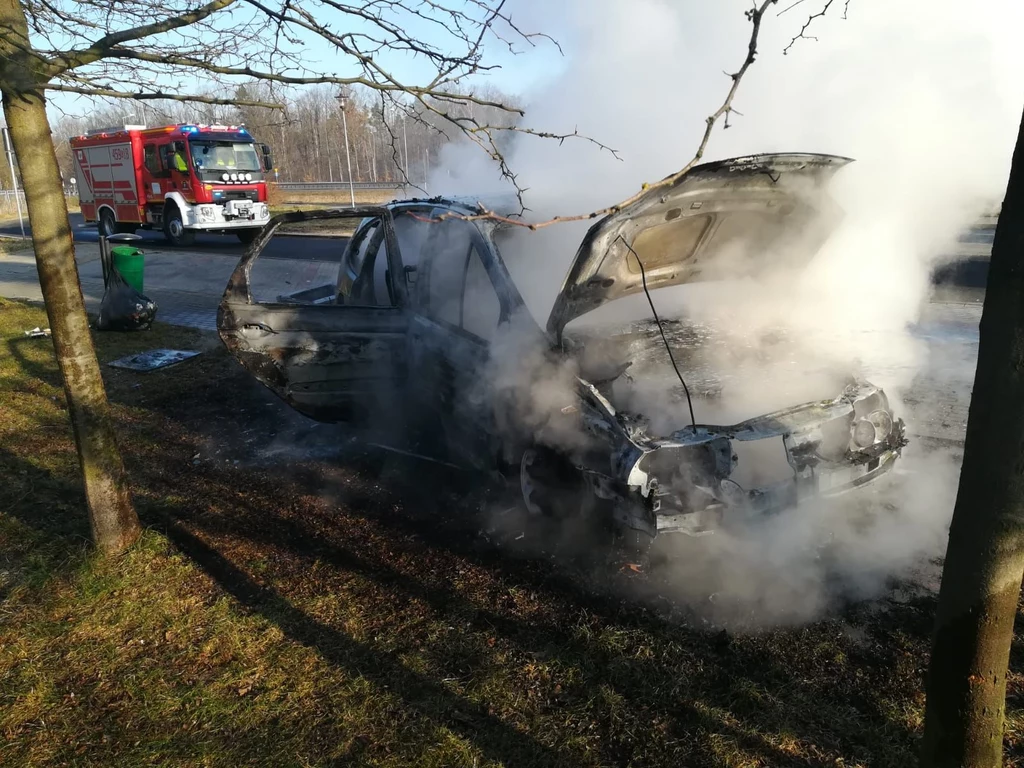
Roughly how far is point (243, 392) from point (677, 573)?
4.84 m

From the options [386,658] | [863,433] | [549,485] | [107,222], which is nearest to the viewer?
[386,658]

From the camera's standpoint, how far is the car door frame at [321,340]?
4715 mm

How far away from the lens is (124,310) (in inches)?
350

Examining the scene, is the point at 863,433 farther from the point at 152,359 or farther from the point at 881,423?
the point at 152,359

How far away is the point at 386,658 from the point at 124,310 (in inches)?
306

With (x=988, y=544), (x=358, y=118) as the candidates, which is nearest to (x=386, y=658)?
(x=988, y=544)

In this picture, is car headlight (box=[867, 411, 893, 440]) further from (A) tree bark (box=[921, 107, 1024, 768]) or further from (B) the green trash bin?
(B) the green trash bin

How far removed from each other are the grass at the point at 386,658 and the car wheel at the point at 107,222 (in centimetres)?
1983

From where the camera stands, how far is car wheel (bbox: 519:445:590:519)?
3.57 metres

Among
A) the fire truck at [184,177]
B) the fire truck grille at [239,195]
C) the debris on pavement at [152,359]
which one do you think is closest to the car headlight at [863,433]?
the debris on pavement at [152,359]

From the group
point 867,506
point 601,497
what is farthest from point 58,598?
point 867,506

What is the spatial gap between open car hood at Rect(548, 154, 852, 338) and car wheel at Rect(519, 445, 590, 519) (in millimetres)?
652

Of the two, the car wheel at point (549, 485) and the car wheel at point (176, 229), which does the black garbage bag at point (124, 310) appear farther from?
the car wheel at point (176, 229)

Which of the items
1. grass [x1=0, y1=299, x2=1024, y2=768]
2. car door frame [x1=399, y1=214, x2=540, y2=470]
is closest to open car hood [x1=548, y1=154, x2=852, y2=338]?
car door frame [x1=399, y1=214, x2=540, y2=470]
